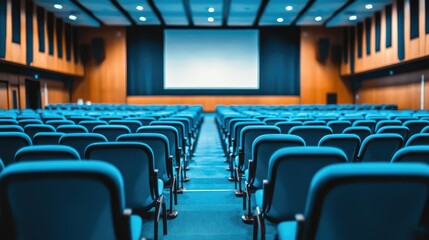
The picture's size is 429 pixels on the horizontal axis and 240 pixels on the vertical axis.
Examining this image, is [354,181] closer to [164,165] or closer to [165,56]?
[164,165]

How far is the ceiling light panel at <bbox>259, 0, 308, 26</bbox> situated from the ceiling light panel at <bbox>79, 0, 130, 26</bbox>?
7182 mm

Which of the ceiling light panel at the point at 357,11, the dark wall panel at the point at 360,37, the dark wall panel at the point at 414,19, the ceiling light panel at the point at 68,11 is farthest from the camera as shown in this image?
the dark wall panel at the point at 360,37

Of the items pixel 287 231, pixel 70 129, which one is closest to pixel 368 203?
pixel 287 231

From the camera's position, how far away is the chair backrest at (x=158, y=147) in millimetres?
3141

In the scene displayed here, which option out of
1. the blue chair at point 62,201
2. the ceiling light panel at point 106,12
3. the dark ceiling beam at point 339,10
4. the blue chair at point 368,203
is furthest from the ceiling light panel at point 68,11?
the blue chair at point 368,203

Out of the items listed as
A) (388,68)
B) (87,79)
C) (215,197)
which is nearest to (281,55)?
(388,68)

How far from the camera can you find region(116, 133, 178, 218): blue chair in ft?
10.3

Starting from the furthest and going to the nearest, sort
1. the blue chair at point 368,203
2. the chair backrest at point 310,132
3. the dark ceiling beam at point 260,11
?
the dark ceiling beam at point 260,11 → the chair backrest at point 310,132 → the blue chair at point 368,203

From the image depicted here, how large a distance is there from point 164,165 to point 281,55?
19.4 metres

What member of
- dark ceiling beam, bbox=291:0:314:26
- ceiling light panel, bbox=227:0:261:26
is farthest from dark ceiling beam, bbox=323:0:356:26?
ceiling light panel, bbox=227:0:261:26

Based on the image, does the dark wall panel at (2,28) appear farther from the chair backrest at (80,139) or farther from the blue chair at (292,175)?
the blue chair at (292,175)

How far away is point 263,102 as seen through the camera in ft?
72.5

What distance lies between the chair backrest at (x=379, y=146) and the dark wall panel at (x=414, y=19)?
12.3 m

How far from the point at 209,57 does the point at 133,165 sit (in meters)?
19.4
